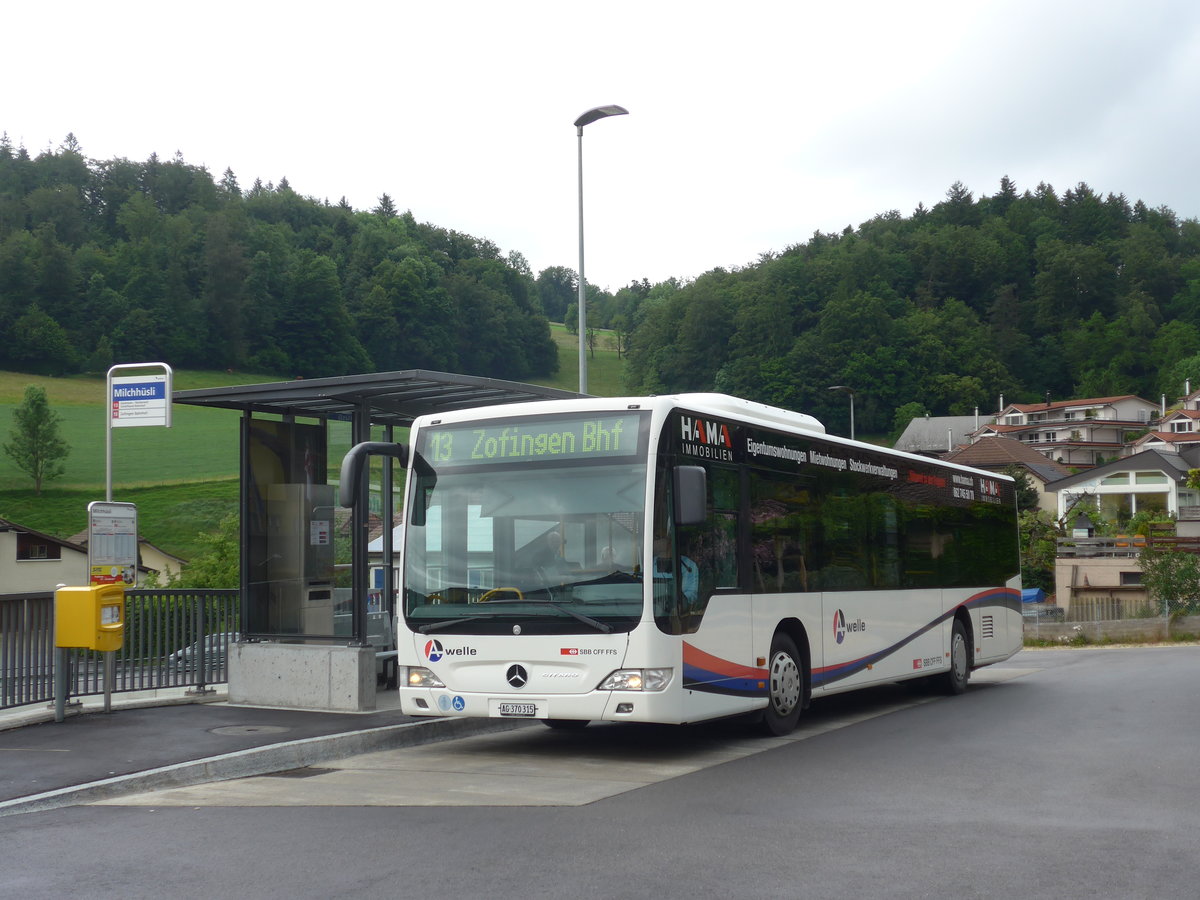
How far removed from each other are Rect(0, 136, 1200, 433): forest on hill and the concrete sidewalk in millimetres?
88499

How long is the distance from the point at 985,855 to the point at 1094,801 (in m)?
2.19

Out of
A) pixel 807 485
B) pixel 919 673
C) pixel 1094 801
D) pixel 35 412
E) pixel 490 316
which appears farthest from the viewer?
pixel 490 316

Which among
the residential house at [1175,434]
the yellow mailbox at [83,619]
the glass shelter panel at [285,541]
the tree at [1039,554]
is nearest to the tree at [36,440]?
the tree at [1039,554]

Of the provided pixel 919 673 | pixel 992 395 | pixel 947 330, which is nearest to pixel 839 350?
pixel 947 330

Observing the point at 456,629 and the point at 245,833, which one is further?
the point at 456,629

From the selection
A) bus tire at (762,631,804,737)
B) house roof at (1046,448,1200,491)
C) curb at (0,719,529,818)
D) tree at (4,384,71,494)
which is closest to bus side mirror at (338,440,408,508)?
curb at (0,719,529,818)

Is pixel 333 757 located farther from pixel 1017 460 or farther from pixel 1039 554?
pixel 1017 460

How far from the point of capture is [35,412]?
80750mm

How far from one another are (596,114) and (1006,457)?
9535 centimetres

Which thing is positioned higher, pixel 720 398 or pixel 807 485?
pixel 720 398

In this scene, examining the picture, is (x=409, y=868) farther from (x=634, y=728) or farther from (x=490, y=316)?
(x=490, y=316)

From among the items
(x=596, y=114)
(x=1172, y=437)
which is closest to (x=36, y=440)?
(x=596, y=114)

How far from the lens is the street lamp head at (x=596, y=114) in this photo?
20714 millimetres

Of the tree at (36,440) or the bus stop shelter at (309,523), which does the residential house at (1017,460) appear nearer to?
the tree at (36,440)
